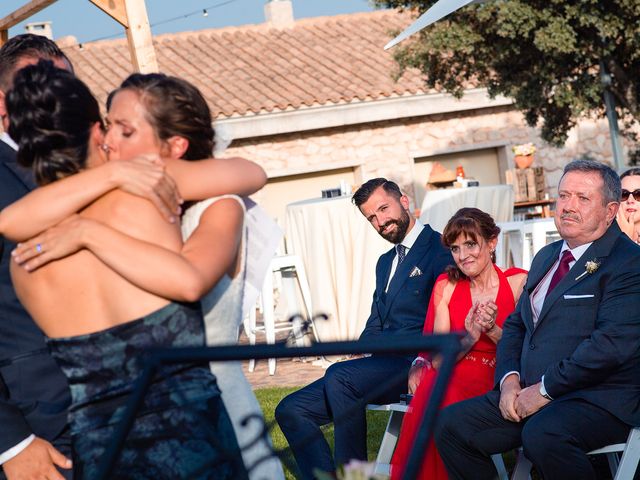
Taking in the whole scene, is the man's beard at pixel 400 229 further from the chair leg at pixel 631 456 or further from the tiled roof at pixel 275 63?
the tiled roof at pixel 275 63

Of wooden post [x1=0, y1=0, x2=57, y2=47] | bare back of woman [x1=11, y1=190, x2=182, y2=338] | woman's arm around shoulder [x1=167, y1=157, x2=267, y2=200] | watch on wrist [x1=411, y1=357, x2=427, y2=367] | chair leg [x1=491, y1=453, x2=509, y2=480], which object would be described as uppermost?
wooden post [x1=0, y1=0, x2=57, y2=47]

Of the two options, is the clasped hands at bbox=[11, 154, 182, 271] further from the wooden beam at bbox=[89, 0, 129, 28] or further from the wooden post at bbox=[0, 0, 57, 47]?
the wooden post at bbox=[0, 0, 57, 47]

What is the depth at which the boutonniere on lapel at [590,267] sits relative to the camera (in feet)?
13.6

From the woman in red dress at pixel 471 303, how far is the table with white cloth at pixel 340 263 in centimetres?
464

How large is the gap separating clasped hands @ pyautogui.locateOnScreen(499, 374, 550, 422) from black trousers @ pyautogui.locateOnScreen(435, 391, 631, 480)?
1.5 inches

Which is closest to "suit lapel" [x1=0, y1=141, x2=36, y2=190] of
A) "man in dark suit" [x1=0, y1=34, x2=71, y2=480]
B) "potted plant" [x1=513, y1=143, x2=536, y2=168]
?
"man in dark suit" [x1=0, y1=34, x2=71, y2=480]

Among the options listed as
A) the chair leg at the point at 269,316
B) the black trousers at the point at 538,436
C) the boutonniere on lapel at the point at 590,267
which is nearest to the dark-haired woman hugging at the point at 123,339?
the black trousers at the point at 538,436

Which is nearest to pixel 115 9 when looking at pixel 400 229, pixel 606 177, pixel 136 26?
pixel 136 26

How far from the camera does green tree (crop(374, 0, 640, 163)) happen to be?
14461 mm

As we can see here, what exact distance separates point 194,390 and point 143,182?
1.44 ft

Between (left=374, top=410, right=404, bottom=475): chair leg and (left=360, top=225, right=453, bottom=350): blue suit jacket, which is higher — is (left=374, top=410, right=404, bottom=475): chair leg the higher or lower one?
the lower one

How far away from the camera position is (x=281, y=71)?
70.0 feet

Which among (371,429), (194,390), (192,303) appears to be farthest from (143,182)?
(371,429)

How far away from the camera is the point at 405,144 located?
2045cm
